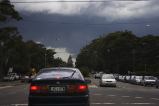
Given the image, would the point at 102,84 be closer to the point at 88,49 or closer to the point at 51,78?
the point at 51,78

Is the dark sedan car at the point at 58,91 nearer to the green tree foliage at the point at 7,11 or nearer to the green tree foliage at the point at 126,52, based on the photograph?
the green tree foliage at the point at 7,11

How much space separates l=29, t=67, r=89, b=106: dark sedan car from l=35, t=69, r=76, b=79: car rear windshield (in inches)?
6.0

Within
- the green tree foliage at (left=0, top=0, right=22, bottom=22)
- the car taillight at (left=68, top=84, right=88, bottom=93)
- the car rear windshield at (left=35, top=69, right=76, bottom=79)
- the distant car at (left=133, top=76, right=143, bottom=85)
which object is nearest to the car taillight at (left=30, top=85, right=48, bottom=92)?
the car rear windshield at (left=35, top=69, right=76, bottom=79)

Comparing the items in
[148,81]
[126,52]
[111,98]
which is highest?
[126,52]

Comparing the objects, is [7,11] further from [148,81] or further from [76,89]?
[76,89]

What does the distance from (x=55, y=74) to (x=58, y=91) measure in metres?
0.96

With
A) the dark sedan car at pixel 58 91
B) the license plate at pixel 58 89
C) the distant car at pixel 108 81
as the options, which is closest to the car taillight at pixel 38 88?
the dark sedan car at pixel 58 91

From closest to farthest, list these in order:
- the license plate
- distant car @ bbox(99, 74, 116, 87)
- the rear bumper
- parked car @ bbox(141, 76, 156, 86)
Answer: the rear bumper → the license plate → distant car @ bbox(99, 74, 116, 87) → parked car @ bbox(141, 76, 156, 86)

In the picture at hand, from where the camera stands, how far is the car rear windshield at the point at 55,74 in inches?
573

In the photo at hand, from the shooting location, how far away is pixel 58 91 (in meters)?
14.0

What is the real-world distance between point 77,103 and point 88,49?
186 m

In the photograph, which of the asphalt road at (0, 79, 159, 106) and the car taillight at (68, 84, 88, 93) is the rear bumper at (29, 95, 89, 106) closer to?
the car taillight at (68, 84, 88, 93)

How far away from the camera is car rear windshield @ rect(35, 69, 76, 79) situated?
14562 millimetres

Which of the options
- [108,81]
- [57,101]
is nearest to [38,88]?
[57,101]
